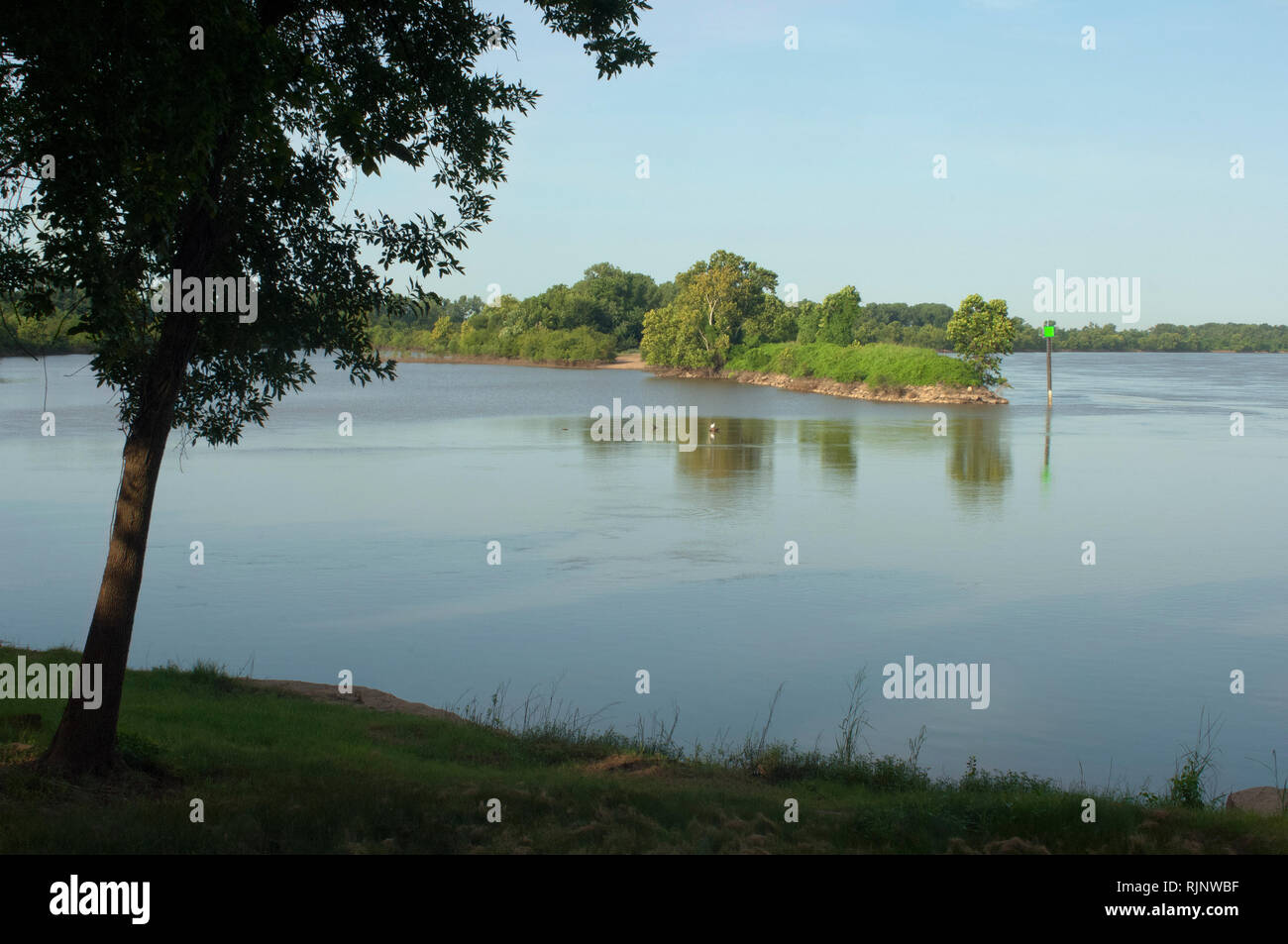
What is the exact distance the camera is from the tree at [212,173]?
7.31m

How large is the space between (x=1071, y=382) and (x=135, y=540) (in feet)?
383

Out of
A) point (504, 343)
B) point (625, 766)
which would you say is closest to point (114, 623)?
point (625, 766)

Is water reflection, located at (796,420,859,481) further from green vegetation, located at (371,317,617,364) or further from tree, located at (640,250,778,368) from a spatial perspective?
green vegetation, located at (371,317,617,364)

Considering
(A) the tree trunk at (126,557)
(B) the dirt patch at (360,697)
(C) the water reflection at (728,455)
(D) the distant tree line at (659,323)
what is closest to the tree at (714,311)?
(D) the distant tree line at (659,323)

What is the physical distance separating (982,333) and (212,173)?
76.6 meters

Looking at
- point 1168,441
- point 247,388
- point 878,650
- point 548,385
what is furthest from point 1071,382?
point 247,388

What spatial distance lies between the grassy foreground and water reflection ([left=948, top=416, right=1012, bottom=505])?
2495 centimetres

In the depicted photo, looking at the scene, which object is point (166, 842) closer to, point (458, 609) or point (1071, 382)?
point (458, 609)

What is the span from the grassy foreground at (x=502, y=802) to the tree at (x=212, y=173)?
1.02 meters

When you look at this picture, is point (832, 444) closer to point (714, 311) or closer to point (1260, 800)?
point (1260, 800)

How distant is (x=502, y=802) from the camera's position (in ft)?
28.1

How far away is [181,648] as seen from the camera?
17203 millimetres
